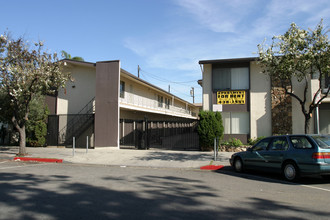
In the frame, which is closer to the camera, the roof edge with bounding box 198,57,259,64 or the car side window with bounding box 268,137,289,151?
the car side window with bounding box 268,137,289,151

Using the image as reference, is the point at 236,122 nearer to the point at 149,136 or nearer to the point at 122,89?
the point at 149,136

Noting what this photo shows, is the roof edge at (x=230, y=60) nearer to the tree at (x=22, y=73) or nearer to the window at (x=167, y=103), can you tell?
the tree at (x=22, y=73)

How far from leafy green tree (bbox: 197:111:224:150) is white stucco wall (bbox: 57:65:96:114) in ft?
31.5

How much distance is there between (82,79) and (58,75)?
6912 mm

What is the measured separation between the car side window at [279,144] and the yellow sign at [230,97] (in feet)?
30.4

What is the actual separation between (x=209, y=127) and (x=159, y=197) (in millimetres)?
10477

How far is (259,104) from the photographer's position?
59.5 feet

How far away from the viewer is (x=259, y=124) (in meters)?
18.0

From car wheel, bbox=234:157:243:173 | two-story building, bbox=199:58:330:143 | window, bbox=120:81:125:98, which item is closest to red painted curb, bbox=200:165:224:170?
car wheel, bbox=234:157:243:173

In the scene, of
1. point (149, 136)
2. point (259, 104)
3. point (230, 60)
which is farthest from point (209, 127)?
point (230, 60)

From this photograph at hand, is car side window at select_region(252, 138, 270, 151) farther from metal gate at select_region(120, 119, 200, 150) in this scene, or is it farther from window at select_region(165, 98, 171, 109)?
window at select_region(165, 98, 171, 109)

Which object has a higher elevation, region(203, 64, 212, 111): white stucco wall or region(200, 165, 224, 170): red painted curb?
region(203, 64, 212, 111): white stucco wall

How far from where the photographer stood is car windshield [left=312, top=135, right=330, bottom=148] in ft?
25.9

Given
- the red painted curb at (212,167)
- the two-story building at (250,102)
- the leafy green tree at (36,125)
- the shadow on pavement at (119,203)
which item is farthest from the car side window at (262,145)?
the leafy green tree at (36,125)
